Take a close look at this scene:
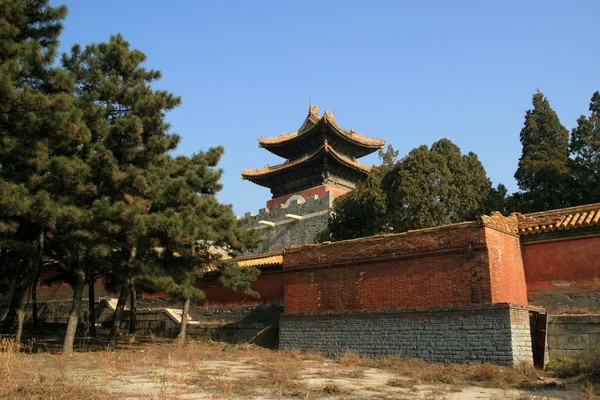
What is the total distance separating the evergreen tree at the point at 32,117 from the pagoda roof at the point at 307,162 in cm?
2041

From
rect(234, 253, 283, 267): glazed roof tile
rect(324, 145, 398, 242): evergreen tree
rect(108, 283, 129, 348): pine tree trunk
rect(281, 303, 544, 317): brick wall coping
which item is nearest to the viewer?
rect(281, 303, 544, 317): brick wall coping

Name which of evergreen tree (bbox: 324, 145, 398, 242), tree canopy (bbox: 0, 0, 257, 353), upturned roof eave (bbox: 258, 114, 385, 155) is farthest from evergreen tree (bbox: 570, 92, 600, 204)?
upturned roof eave (bbox: 258, 114, 385, 155)

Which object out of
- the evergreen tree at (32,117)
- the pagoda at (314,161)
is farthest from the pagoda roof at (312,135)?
the evergreen tree at (32,117)


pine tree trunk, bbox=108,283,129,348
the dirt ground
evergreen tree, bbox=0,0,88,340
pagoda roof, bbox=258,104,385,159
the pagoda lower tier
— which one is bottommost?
the dirt ground

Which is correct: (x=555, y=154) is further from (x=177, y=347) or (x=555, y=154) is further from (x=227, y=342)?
(x=177, y=347)

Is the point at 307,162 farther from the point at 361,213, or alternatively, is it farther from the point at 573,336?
the point at 573,336

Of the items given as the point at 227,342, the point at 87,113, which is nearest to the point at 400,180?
the point at 227,342

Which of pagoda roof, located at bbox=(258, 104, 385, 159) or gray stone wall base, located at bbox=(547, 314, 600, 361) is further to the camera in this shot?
pagoda roof, located at bbox=(258, 104, 385, 159)

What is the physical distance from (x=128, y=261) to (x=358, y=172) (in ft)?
73.2

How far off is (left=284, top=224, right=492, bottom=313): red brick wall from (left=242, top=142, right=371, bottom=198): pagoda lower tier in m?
17.9

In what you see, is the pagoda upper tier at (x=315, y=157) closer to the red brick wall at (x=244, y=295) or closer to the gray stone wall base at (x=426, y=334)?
the red brick wall at (x=244, y=295)

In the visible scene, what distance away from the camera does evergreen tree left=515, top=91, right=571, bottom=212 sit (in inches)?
758

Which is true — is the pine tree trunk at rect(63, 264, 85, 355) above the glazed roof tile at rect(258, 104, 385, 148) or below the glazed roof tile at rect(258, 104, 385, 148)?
below

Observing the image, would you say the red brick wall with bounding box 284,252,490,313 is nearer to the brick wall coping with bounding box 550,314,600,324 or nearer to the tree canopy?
the brick wall coping with bounding box 550,314,600,324
